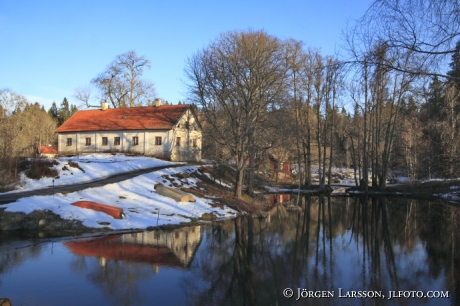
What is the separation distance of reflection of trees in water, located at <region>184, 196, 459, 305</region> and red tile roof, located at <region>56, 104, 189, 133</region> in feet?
82.4

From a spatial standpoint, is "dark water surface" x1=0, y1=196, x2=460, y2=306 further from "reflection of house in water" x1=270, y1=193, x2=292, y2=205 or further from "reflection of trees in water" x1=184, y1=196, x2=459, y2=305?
"reflection of house in water" x1=270, y1=193, x2=292, y2=205

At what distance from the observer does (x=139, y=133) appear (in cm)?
4359

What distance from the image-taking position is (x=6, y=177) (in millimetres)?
22062

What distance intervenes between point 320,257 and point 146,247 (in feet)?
19.8

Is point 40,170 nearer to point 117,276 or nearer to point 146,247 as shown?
point 146,247

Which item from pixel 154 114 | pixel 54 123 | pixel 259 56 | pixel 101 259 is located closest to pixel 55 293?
pixel 101 259

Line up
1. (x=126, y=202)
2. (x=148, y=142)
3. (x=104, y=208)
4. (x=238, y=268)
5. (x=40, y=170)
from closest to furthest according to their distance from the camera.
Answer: (x=238, y=268) < (x=104, y=208) < (x=126, y=202) < (x=40, y=170) < (x=148, y=142)

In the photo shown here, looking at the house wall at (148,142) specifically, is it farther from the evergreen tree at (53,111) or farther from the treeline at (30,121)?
the evergreen tree at (53,111)

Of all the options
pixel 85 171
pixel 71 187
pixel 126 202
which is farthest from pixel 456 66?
pixel 85 171

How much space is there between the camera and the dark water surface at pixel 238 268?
8.73 m

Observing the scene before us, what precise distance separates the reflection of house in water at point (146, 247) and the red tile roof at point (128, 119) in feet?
91.2

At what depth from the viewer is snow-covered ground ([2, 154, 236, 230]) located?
1662 centimetres

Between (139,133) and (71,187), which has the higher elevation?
(139,133)

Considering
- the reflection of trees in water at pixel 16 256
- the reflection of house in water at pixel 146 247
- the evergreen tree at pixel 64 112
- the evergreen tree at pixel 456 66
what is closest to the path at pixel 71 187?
the reflection of trees in water at pixel 16 256
